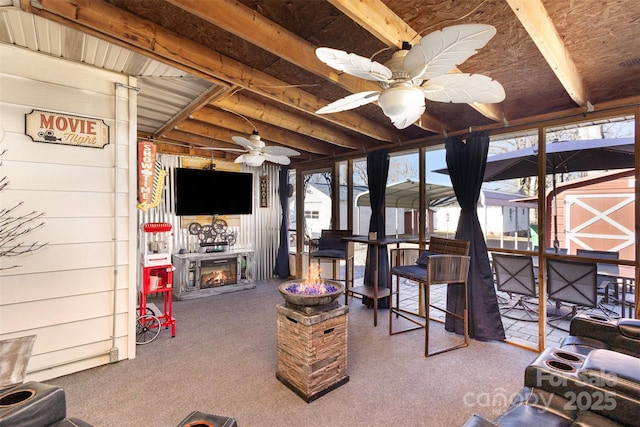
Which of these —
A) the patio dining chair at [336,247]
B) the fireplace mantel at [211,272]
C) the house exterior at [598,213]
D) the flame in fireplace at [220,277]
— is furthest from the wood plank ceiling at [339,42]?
the flame in fireplace at [220,277]

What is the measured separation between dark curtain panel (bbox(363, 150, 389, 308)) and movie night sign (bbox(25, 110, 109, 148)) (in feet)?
10.8

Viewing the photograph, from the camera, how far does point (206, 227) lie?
209 inches

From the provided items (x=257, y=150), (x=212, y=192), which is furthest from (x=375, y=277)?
(x=212, y=192)

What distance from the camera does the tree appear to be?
7.06ft

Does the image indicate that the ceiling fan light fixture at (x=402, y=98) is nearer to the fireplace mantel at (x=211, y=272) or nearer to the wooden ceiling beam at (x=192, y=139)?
the wooden ceiling beam at (x=192, y=139)

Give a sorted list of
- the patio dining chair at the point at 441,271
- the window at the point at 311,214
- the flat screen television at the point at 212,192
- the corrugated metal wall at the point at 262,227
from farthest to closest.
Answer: the window at the point at 311,214, the corrugated metal wall at the point at 262,227, the flat screen television at the point at 212,192, the patio dining chair at the point at 441,271

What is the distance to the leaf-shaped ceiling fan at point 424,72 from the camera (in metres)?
1.21

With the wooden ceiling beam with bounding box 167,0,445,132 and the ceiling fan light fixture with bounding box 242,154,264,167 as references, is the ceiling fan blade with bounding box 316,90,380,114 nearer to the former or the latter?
the wooden ceiling beam with bounding box 167,0,445,132

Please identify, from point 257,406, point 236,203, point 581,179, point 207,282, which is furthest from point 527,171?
point 207,282

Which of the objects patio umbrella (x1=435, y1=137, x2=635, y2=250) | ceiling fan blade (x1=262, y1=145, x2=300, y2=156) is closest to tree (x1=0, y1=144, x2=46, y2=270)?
ceiling fan blade (x1=262, y1=145, x2=300, y2=156)

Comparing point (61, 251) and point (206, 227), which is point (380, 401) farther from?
point (206, 227)

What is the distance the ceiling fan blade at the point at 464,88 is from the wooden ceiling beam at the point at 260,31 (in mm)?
840

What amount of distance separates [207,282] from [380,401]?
3702mm

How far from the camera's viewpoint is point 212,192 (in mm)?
5129
